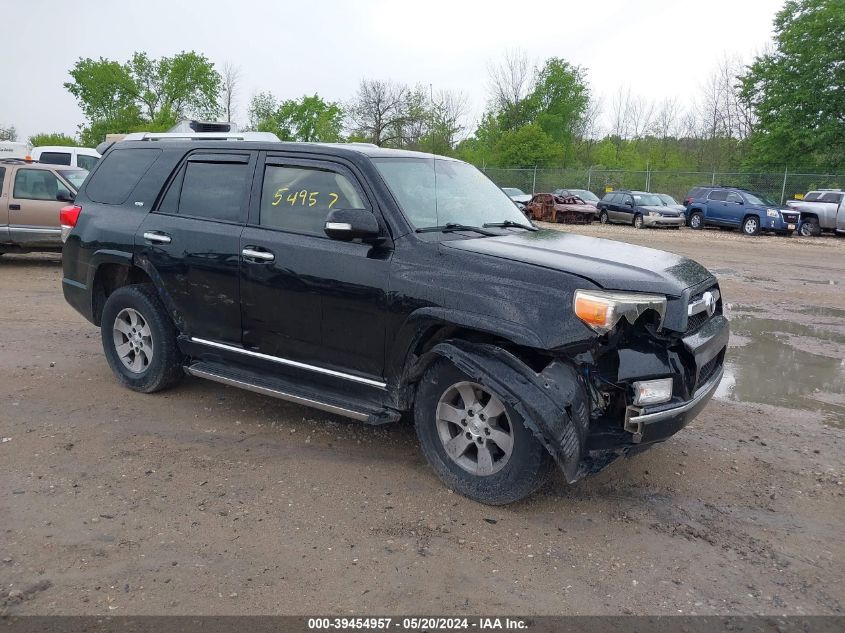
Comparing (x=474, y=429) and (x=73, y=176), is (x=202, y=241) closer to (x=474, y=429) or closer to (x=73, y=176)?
(x=474, y=429)

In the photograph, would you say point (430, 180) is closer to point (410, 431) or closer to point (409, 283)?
point (409, 283)

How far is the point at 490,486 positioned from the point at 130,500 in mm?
1944

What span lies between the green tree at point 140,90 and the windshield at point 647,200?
3743 centimetres

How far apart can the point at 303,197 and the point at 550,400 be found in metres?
2.14

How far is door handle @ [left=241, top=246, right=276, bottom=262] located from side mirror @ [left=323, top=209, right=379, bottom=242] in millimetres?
602

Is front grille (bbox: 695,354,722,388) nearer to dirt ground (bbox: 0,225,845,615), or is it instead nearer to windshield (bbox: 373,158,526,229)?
dirt ground (bbox: 0,225,845,615)

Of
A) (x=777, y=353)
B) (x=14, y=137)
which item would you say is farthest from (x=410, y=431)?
(x=14, y=137)

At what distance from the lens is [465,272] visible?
3859 millimetres

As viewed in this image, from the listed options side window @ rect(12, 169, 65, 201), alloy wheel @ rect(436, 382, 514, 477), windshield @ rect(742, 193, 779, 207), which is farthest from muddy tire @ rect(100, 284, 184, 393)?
windshield @ rect(742, 193, 779, 207)

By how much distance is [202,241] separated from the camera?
16.1 ft

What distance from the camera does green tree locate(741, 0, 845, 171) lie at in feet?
114

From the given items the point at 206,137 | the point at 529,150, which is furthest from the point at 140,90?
the point at 206,137

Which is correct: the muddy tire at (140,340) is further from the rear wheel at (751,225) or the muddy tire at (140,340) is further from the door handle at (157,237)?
the rear wheel at (751,225)

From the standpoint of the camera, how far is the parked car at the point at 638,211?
27594mm
